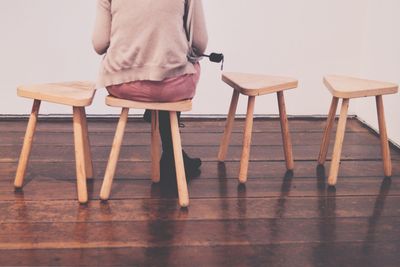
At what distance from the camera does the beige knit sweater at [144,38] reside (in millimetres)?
2160

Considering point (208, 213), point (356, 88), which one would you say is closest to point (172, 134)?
point (208, 213)

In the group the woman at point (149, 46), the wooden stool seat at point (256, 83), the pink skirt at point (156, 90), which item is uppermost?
the woman at point (149, 46)

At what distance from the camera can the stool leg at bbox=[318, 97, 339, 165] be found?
9.22 feet

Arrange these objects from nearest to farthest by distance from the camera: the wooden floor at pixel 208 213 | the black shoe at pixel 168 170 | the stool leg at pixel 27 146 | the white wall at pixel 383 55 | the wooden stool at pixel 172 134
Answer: the wooden floor at pixel 208 213 < the wooden stool at pixel 172 134 < the stool leg at pixel 27 146 < the black shoe at pixel 168 170 < the white wall at pixel 383 55

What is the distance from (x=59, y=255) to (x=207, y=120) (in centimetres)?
192

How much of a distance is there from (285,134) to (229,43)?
1091mm

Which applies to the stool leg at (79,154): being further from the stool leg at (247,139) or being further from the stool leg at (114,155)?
the stool leg at (247,139)

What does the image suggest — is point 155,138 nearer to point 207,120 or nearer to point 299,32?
point 207,120

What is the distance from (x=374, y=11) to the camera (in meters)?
3.53

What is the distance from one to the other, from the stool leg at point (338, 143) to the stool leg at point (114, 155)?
3.15ft

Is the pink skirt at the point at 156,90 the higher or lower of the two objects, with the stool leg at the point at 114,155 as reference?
higher

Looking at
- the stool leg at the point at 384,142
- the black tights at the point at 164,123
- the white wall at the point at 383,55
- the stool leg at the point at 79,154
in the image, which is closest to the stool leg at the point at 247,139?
the black tights at the point at 164,123

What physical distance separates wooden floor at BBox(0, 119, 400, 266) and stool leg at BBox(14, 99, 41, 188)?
53mm

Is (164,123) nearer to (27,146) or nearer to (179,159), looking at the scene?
(179,159)
